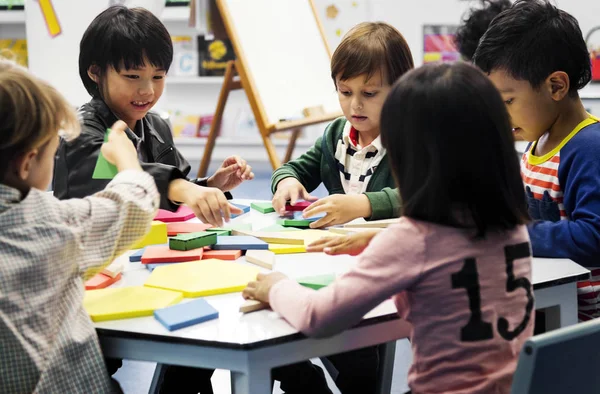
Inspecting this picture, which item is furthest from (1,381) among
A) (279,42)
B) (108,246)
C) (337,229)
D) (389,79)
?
(279,42)

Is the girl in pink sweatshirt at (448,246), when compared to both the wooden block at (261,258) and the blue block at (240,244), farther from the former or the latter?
the blue block at (240,244)

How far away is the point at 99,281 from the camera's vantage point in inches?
46.2

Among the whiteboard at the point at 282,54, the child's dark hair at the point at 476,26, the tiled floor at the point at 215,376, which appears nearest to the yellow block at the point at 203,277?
the tiled floor at the point at 215,376

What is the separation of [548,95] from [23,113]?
104cm

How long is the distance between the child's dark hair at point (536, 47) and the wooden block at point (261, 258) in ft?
2.11

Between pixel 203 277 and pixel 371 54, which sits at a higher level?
pixel 371 54

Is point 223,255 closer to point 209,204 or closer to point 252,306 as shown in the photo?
point 209,204

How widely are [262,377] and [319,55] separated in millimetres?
3054

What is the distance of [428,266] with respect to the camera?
0.98 metres

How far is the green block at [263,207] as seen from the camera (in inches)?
68.2

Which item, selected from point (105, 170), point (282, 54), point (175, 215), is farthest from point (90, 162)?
point (282, 54)

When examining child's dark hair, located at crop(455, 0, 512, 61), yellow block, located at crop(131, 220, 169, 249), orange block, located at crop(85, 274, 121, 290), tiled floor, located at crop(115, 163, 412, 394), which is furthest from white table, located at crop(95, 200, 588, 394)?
child's dark hair, located at crop(455, 0, 512, 61)

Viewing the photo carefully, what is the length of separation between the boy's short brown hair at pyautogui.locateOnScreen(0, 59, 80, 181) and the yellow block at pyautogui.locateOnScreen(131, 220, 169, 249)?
410 millimetres

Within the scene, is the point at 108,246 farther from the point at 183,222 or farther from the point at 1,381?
the point at 183,222
